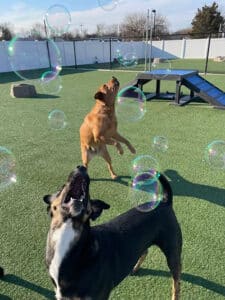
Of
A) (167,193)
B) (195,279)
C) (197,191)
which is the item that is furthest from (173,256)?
(197,191)

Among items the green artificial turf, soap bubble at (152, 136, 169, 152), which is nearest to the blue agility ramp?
the green artificial turf

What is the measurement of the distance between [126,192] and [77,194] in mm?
2612

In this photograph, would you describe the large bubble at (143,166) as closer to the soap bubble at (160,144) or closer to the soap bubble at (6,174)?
the soap bubble at (160,144)

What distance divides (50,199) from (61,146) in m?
4.34

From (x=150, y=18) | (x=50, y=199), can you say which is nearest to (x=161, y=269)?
(x=50, y=199)

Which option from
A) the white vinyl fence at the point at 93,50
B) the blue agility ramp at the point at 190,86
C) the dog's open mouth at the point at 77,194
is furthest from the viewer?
the white vinyl fence at the point at 93,50

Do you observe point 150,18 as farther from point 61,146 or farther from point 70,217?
point 70,217

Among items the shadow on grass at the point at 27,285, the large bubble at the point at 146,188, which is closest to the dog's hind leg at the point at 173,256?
the large bubble at the point at 146,188

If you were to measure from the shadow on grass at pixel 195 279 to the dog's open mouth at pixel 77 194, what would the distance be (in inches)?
58.4

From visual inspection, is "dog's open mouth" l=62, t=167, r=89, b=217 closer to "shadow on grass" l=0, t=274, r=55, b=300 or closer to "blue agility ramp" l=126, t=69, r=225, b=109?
"shadow on grass" l=0, t=274, r=55, b=300

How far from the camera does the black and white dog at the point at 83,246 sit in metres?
1.79

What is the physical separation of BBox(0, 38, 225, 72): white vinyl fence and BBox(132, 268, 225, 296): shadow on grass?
12240mm

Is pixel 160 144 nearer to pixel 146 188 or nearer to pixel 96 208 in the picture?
pixel 146 188

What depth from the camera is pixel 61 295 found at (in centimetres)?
190
